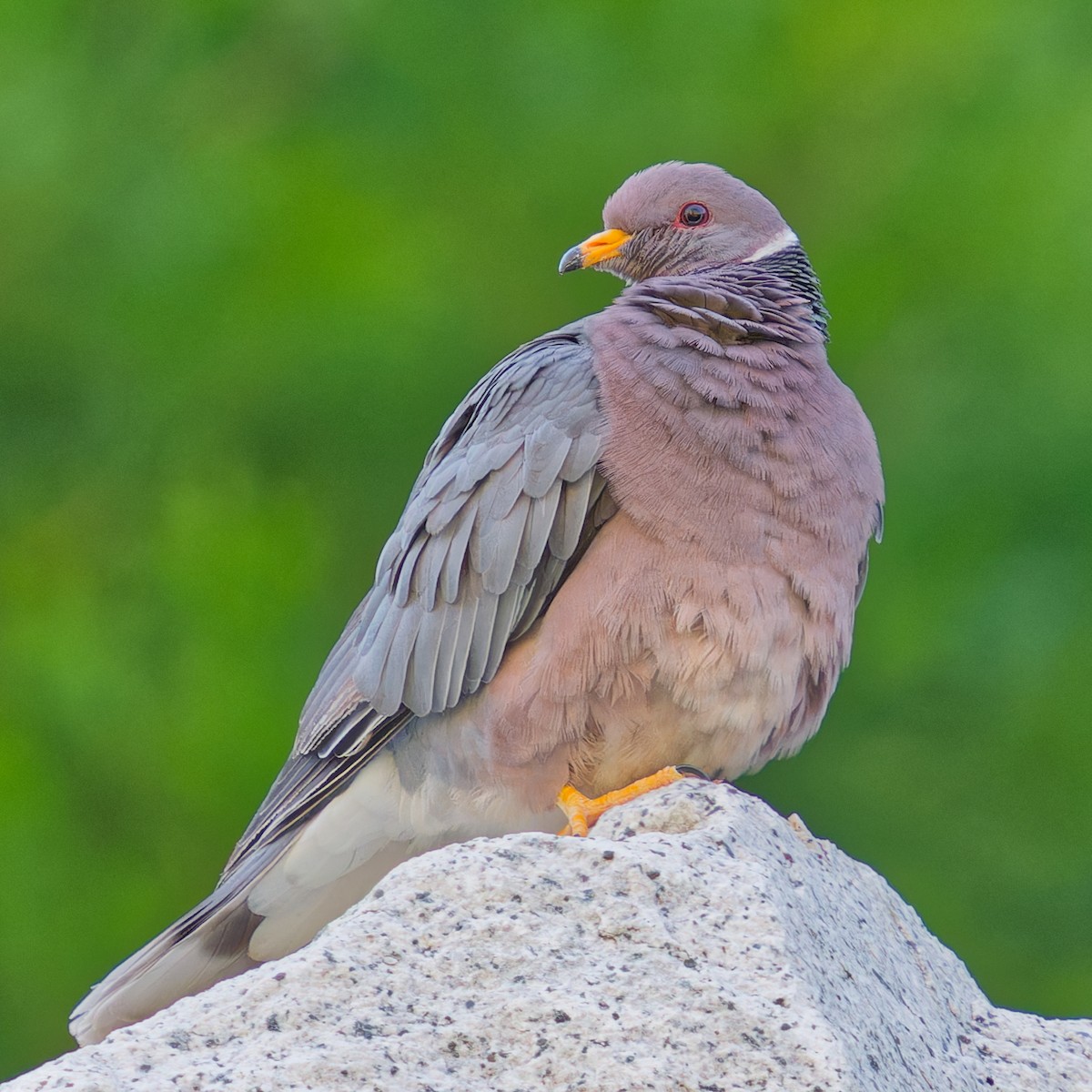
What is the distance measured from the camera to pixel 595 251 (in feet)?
16.5

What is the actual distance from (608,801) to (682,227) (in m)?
1.81

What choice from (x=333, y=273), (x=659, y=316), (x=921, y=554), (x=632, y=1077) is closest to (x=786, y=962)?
(x=632, y=1077)

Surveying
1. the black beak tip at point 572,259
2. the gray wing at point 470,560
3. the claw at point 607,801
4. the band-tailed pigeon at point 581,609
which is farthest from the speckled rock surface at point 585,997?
the black beak tip at point 572,259

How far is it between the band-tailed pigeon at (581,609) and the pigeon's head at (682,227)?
0.34 meters

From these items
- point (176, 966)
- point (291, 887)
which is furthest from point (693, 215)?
point (176, 966)

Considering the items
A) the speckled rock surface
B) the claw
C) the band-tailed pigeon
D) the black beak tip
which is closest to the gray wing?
the band-tailed pigeon

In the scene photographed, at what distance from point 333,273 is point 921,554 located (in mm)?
2535

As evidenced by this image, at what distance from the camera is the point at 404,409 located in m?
6.87

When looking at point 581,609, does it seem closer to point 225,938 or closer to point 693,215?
point 225,938

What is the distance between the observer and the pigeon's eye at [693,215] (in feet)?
16.0

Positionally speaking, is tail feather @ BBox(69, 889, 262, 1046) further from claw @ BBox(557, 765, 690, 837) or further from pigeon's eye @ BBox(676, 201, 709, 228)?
pigeon's eye @ BBox(676, 201, 709, 228)

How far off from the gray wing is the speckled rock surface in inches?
44.2

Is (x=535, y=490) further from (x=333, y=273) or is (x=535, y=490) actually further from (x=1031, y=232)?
(x=1031, y=232)

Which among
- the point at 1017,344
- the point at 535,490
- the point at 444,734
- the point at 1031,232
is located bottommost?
the point at 444,734
